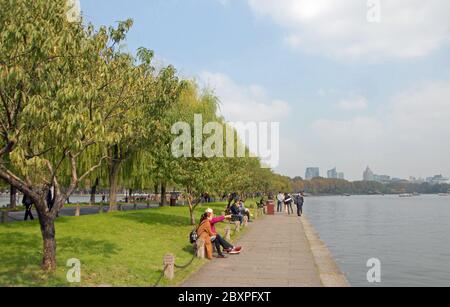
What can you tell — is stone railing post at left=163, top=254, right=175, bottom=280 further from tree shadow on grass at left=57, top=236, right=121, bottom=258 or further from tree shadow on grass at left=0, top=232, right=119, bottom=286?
tree shadow on grass at left=57, top=236, right=121, bottom=258

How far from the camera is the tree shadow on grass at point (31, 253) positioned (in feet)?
31.7

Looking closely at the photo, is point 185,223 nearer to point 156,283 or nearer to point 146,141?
point 146,141

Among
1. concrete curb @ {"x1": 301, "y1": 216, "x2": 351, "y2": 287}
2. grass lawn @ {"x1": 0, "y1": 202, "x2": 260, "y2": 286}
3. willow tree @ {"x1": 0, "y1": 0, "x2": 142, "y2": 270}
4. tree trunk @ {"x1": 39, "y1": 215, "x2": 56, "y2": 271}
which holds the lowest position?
concrete curb @ {"x1": 301, "y1": 216, "x2": 351, "y2": 287}

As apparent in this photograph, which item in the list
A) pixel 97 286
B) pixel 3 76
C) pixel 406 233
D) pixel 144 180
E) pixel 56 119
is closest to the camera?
pixel 3 76

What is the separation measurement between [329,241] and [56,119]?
55.2ft

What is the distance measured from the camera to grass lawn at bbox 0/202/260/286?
33.6 ft

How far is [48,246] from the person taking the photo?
34.2 feet

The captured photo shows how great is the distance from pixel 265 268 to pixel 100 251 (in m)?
4.95

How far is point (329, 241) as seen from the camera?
876 inches

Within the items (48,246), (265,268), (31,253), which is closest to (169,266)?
(48,246)

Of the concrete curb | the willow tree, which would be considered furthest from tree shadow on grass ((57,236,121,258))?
the concrete curb

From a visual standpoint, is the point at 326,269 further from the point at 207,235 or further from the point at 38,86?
the point at 38,86

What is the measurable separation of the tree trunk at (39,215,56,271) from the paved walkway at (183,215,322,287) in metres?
3.11
